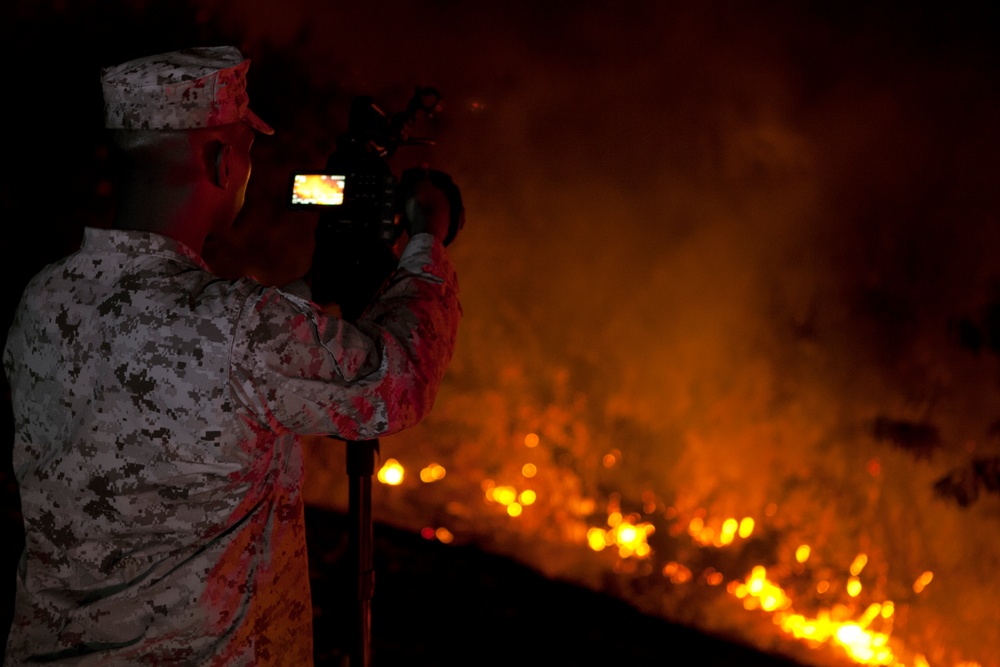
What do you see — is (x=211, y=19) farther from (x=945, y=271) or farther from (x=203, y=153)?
(x=945, y=271)

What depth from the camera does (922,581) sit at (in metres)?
2.58

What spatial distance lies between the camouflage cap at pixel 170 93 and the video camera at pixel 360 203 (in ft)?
0.69

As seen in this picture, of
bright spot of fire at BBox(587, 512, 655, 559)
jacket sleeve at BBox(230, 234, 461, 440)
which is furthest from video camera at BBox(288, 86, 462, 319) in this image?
bright spot of fire at BBox(587, 512, 655, 559)

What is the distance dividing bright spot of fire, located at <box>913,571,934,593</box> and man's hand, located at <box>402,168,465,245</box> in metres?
2.27

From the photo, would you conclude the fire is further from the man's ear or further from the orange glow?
the man's ear

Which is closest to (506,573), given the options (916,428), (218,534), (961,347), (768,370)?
(768,370)

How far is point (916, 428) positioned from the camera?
2568 mm

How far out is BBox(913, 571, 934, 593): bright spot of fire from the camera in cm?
256

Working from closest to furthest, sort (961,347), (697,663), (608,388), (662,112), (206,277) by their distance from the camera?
(206,277), (961,347), (697,663), (662,112), (608,388)

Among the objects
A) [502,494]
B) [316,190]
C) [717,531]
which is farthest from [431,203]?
[502,494]

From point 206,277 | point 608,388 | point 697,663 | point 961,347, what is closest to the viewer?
point 206,277

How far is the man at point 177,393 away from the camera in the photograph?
3.33 ft

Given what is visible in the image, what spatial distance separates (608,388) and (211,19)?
7.78 feet

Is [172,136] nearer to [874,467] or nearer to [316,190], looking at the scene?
[316,190]
